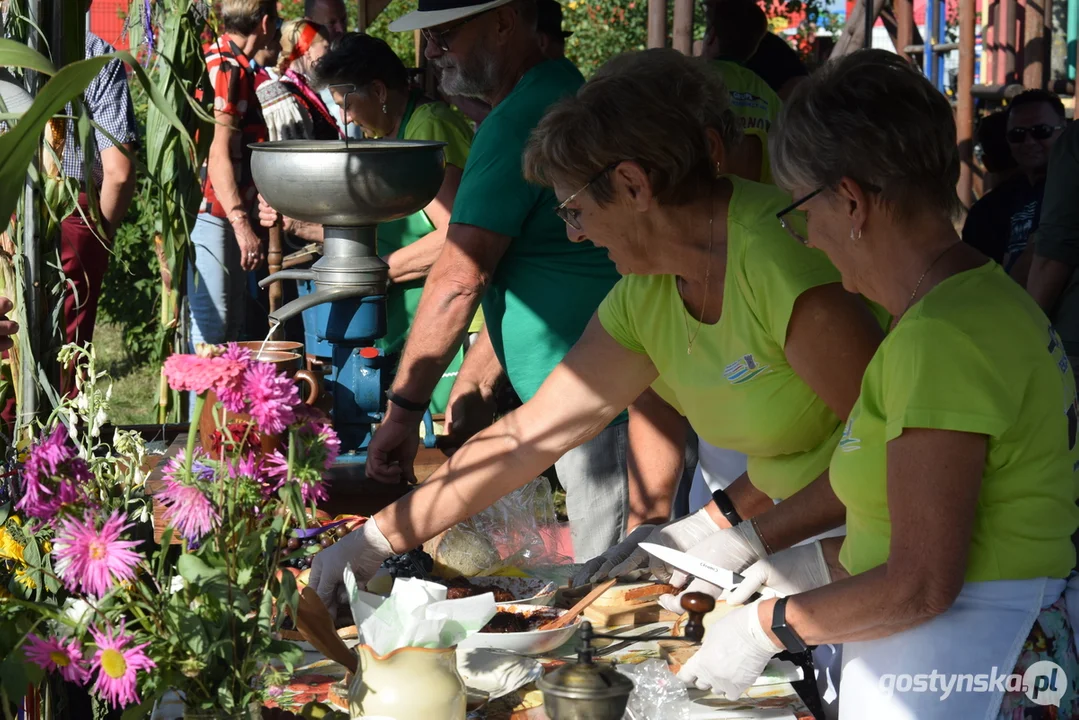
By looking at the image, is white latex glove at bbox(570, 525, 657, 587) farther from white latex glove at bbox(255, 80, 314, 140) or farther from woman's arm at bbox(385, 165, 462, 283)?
white latex glove at bbox(255, 80, 314, 140)

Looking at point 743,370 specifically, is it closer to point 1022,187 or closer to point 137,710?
point 137,710

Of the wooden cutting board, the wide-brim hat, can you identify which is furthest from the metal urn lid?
the wide-brim hat

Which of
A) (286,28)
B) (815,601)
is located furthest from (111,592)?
(286,28)

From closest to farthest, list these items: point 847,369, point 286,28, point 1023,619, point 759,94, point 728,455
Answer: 1. point 1023,619
2. point 847,369
3. point 728,455
4. point 759,94
5. point 286,28

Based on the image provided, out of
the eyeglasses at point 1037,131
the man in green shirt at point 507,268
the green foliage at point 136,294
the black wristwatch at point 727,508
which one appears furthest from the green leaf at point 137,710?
the green foliage at point 136,294

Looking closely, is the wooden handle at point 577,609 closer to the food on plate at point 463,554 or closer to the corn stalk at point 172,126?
the food on plate at point 463,554

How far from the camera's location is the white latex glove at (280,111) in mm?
4793

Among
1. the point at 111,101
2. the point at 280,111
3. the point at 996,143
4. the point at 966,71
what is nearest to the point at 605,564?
the point at 111,101

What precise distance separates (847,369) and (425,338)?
121 cm

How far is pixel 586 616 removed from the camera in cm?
187

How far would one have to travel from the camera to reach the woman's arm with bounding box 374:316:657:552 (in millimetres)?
2104

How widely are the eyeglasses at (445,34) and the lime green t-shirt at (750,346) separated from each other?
3.07 feet

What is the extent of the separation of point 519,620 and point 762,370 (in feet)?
1.82

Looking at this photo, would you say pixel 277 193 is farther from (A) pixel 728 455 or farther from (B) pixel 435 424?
(B) pixel 435 424
